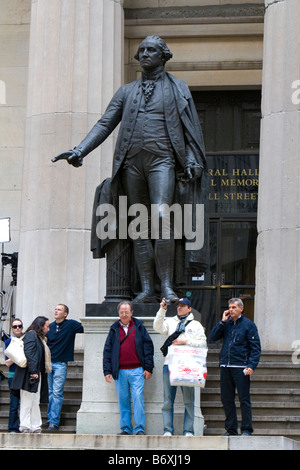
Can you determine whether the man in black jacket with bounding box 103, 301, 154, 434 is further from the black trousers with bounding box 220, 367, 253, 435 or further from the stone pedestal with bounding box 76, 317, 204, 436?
the black trousers with bounding box 220, 367, 253, 435

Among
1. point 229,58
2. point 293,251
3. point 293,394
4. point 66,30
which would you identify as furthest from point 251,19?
point 293,394

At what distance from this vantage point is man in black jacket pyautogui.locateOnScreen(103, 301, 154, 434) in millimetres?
13992

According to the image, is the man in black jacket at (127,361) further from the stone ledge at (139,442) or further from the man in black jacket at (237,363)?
the stone ledge at (139,442)

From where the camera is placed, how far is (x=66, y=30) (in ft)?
74.3

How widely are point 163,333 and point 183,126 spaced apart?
2.47 metres

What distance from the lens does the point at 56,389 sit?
16344mm

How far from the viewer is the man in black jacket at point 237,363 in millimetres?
14367

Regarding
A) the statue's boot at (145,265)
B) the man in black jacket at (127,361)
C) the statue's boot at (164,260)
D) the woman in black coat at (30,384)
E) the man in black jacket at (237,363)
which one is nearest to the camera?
the man in black jacket at (127,361)

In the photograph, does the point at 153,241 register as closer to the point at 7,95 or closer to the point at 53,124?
the point at 53,124

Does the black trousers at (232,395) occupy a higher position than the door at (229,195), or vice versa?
the door at (229,195)

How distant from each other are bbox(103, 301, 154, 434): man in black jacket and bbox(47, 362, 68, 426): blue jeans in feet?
7.63

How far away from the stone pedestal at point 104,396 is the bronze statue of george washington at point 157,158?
54 cm

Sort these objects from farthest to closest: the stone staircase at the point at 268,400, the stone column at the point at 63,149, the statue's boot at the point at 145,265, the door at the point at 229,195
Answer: the door at the point at 229,195, the stone column at the point at 63,149, the stone staircase at the point at 268,400, the statue's boot at the point at 145,265

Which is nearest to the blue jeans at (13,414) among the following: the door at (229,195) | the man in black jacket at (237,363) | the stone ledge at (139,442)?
the man in black jacket at (237,363)
